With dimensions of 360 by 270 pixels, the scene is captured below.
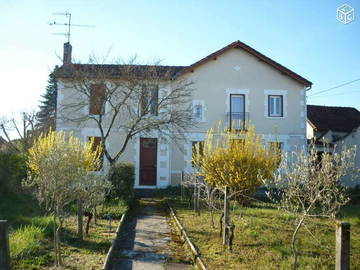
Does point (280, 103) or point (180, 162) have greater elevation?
point (280, 103)

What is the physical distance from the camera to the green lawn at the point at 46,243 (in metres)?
5.39

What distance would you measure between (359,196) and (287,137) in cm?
460

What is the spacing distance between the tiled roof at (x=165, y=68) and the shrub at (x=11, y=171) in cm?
395

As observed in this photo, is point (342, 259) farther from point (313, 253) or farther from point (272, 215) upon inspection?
point (272, 215)

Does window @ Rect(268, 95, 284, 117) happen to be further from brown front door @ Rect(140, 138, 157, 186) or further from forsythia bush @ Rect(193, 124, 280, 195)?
forsythia bush @ Rect(193, 124, 280, 195)

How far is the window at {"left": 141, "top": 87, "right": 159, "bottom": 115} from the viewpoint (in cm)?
1418

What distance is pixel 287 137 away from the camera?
61.1ft

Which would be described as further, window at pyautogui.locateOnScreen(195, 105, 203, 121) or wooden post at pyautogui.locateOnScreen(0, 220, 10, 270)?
window at pyautogui.locateOnScreen(195, 105, 203, 121)

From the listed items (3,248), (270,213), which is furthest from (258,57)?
(3,248)

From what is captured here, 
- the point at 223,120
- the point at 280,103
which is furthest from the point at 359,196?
the point at 223,120

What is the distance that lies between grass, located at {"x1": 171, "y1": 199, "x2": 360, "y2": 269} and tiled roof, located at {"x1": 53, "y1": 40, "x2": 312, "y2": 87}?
24.0 ft

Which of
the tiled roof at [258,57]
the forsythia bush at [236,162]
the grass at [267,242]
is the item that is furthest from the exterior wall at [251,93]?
the grass at [267,242]

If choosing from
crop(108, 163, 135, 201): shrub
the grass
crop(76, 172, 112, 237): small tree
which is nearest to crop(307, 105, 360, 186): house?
the grass

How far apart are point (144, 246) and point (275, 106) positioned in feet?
45.4
